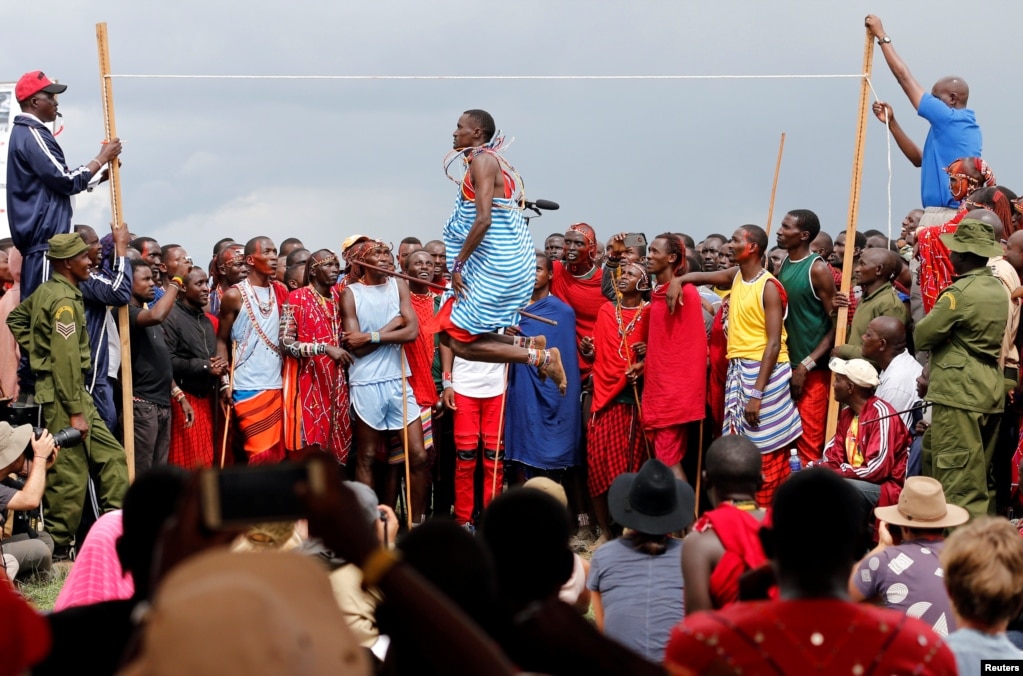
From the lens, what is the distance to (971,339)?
7688 millimetres

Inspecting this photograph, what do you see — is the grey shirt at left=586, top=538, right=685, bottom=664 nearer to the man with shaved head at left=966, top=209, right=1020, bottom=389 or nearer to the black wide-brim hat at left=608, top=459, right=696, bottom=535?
the black wide-brim hat at left=608, top=459, right=696, bottom=535

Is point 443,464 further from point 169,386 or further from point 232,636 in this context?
point 232,636

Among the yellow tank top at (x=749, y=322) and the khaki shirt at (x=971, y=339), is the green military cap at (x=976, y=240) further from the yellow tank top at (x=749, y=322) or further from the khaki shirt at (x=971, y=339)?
the yellow tank top at (x=749, y=322)

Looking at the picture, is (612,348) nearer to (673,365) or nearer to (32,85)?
(673,365)

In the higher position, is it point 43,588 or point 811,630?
point 811,630

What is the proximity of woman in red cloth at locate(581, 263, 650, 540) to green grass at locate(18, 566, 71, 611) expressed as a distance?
394cm

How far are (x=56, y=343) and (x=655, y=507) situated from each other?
214 inches

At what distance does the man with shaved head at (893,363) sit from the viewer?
8266 mm

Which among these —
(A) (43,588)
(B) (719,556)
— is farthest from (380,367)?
(B) (719,556)

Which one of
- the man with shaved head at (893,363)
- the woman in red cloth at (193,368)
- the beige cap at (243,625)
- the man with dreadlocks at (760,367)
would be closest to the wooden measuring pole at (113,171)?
the woman in red cloth at (193,368)

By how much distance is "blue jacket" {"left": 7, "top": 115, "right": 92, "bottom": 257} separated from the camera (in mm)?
9062

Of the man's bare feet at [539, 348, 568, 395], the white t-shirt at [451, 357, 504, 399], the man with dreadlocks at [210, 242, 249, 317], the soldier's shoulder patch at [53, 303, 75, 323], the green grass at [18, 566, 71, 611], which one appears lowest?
the green grass at [18, 566, 71, 611]

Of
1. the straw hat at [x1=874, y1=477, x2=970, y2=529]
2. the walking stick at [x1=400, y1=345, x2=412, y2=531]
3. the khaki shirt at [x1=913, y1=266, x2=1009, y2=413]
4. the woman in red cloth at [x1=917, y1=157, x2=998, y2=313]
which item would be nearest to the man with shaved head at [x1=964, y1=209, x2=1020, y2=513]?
the khaki shirt at [x1=913, y1=266, x2=1009, y2=413]

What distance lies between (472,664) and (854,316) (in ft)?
25.5
